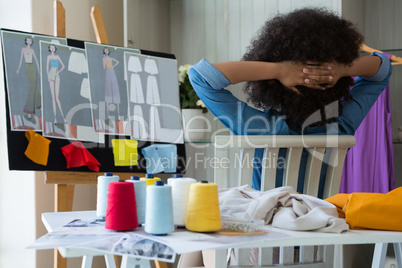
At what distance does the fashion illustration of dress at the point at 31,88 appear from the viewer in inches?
78.9

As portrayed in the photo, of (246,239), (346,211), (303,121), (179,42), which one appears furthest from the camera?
(179,42)

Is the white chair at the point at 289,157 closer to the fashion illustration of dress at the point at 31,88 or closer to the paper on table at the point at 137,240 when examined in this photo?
the paper on table at the point at 137,240

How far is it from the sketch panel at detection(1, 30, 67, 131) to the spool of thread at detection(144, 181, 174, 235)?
1.19 m

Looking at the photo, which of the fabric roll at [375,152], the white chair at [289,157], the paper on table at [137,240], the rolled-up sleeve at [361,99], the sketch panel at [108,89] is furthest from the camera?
the fabric roll at [375,152]

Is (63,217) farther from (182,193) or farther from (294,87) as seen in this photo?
(294,87)

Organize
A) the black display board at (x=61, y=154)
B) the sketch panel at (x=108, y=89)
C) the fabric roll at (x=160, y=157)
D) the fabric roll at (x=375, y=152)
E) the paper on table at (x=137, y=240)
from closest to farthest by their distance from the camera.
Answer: the paper on table at (x=137, y=240), the black display board at (x=61, y=154), the sketch panel at (x=108, y=89), the fabric roll at (x=160, y=157), the fabric roll at (x=375, y=152)

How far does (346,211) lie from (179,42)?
255cm

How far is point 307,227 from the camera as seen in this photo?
40.3 inches

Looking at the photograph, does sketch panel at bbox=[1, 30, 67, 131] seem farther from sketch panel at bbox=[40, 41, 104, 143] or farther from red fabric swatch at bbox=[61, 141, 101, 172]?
red fabric swatch at bbox=[61, 141, 101, 172]

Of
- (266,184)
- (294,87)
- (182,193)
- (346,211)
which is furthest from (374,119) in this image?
(182,193)

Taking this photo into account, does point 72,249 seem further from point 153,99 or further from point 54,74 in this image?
point 153,99

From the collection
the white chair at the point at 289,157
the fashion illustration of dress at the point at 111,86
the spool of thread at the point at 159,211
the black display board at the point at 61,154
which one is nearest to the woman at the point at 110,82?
the fashion illustration of dress at the point at 111,86

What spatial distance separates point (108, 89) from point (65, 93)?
0.73 ft

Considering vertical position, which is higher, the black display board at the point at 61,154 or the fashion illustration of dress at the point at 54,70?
the fashion illustration of dress at the point at 54,70
